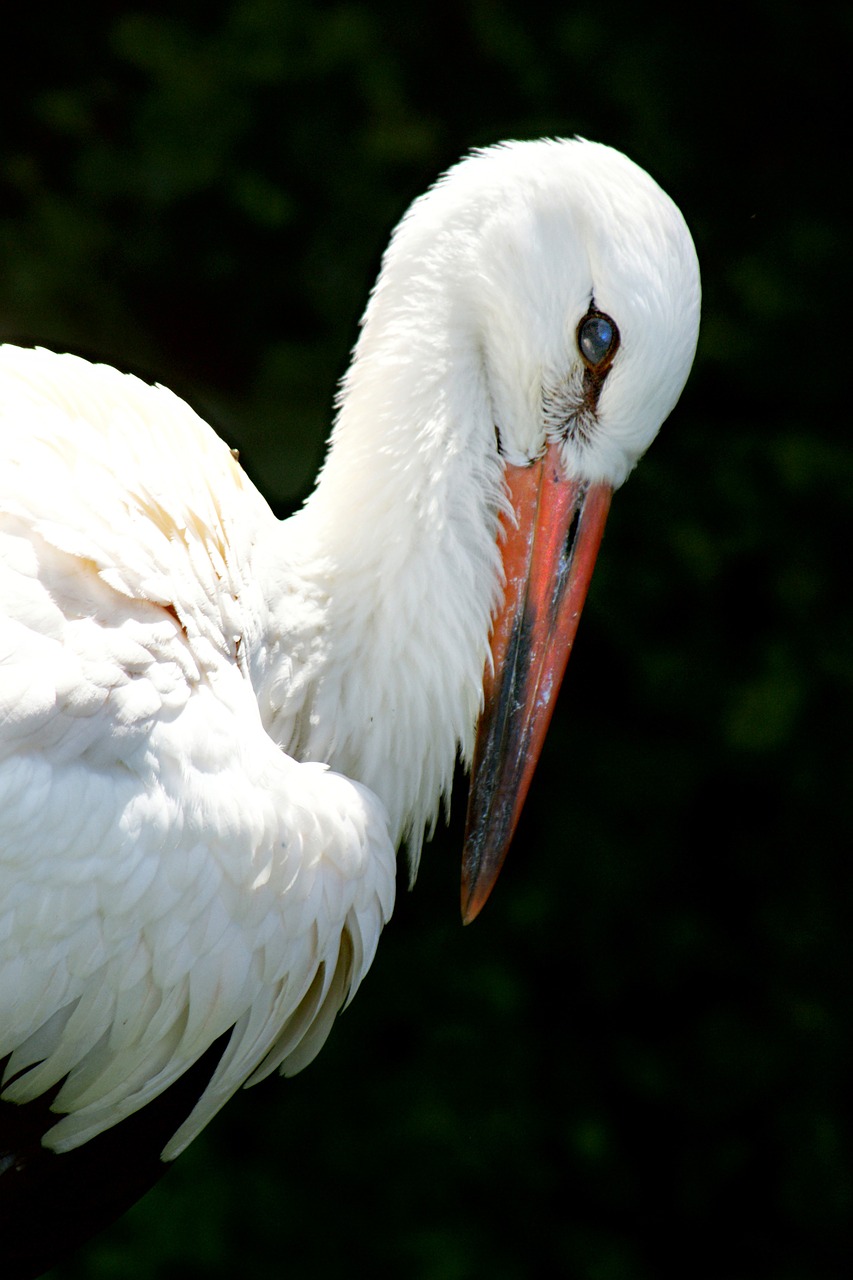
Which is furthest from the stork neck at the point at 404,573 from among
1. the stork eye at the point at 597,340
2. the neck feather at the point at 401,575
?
the stork eye at the point at 597,340

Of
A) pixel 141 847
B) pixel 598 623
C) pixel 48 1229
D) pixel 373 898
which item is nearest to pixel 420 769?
pixel 373 898

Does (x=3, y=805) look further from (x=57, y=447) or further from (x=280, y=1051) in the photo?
(x=280, y=1051)

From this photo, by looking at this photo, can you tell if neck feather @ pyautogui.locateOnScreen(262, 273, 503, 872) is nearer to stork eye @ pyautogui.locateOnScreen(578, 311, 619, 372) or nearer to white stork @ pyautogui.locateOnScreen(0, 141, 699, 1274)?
white stork @ pyautogui.locateOnScreen(0, 141, 699, 1274)

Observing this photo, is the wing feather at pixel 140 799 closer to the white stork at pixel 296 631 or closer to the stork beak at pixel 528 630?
the white stork at pixel 296 631

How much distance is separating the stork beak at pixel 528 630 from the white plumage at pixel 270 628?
0.08 ft

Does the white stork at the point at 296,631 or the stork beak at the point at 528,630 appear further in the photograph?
the stork beak at the point at 528,630

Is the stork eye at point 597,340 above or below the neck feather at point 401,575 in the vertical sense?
above

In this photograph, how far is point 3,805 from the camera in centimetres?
139

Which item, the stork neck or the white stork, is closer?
the white stork

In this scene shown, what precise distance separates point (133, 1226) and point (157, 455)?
1827 mm

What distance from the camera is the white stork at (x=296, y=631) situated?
1453 mm

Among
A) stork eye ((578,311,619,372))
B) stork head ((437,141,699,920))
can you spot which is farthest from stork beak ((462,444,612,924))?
stork eye ((578,311,619,372))

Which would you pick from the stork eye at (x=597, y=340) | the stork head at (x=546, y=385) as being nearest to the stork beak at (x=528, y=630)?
the stork head at (x=546, y=385)

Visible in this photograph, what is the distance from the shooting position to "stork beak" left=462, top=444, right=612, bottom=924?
70.1 inches
